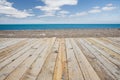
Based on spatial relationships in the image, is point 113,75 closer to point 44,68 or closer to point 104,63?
point 104,63

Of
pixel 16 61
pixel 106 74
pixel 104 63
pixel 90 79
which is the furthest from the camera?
pixel 16 61

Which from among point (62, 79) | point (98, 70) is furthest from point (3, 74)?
point (98, 70)

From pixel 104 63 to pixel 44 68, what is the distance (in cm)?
125

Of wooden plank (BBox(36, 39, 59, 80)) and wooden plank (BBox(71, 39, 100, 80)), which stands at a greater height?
wooden plank (BBox(36, 39, 59, 80))

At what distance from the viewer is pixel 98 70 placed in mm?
2631

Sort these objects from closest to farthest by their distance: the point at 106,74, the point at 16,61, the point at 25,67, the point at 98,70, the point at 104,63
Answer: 1. the point at 106,74
2. the point at 98,70
3. the point at 25,67
4. the point at 104,63
5. the point at 16,61

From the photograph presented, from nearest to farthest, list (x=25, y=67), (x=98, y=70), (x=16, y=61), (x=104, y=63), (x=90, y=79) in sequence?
(x=90, y=79), (x=98, y=70), (x=25, y=67), (x=104, y=63), (x=16, y=61)

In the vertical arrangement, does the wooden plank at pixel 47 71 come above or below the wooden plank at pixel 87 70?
above

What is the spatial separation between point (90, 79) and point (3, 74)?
1442 millimetres

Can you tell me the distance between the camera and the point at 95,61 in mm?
3205

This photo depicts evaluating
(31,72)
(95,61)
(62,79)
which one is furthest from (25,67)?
(95,61)

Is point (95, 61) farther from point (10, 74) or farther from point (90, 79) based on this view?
point (10, 74)

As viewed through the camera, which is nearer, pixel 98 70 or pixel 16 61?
pixel 98 70

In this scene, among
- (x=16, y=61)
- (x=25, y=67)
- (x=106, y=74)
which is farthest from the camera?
(x=16, y=61)
